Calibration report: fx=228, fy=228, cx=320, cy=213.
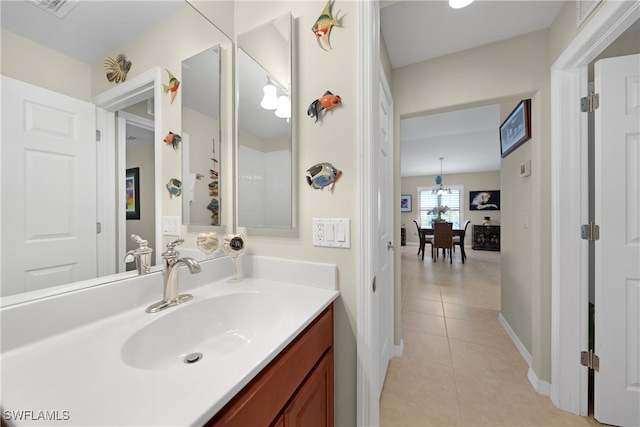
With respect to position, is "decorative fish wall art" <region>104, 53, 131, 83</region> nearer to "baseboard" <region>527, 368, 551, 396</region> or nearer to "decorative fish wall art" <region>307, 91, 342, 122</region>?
"decorative fish wall art" <region>307, 91, 342, 122</region>

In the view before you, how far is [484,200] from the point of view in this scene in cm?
752

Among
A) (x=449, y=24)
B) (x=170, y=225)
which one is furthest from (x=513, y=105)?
(x=170, y=225)

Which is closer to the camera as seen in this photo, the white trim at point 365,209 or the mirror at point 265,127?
the white trim at point 365,209

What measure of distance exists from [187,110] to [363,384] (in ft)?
4.67

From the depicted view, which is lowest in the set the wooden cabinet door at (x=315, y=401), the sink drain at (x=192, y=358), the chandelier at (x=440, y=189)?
the wooden cabinet door at (x=315, y=401)

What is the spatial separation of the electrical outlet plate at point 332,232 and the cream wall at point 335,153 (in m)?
0.02

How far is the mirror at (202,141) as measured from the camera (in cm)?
105

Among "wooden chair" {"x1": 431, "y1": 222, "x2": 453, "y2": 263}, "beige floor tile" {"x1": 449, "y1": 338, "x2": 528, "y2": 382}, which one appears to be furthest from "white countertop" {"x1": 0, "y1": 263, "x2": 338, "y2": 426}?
"wooden chair" {"x1": 431, "y1": 222, "x2": 453, "y2": 263}

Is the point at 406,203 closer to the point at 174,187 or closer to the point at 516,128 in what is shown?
the point at 516,128

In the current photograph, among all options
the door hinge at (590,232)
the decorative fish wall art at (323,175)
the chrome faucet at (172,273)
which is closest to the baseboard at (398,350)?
the door hinge at (590,232)

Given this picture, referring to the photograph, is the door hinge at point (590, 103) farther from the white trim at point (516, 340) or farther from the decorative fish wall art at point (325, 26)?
the white trim at point (516, 340)

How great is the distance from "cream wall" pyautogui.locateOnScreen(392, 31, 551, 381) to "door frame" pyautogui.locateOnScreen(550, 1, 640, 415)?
0.11m

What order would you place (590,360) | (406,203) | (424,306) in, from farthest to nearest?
(406,203), (424,306), (590,360)

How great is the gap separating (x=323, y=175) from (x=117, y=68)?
0.77 m
